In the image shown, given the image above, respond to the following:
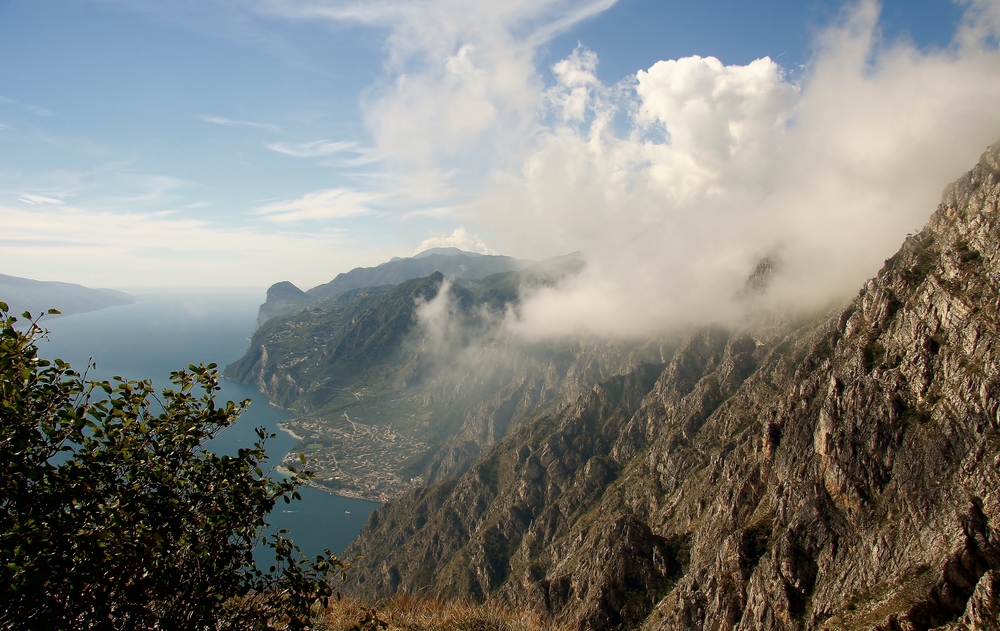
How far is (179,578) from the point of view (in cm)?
1331

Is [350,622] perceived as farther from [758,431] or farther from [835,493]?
[758,431]

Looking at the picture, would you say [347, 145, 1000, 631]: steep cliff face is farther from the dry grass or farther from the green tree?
the green tree

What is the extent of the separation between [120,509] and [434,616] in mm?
19090

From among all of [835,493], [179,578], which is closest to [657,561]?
[835,493]

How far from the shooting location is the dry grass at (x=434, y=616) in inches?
1000

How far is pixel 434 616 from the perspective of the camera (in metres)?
26.0

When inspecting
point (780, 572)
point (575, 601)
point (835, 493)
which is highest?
point (835, 493)

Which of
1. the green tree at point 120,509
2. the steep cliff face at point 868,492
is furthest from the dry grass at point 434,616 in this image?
the steep cliff face at point 868,492

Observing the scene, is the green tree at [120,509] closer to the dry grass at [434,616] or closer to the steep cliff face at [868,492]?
the dry grass at [434,616]

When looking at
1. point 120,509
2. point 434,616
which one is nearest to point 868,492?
point 434,616

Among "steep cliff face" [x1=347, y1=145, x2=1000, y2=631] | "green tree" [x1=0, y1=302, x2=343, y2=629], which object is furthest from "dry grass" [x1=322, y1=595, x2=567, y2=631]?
"steep cliff face" [x1=347, y1=145, x2=1000, y2=631]

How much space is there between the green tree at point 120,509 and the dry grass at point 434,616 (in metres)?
12.5

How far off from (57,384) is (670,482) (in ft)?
689

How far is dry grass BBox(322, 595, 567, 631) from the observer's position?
25.4 m
